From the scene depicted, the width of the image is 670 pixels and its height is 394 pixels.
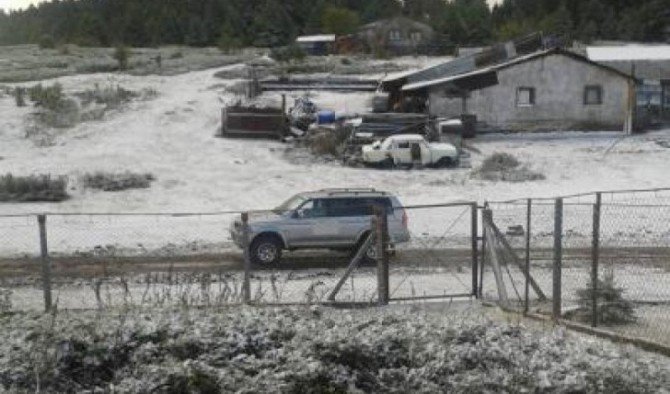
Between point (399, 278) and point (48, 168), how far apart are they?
17.5 metres

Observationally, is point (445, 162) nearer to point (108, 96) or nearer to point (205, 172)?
point (205, 172)

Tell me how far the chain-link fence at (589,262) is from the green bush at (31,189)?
13.1 metres

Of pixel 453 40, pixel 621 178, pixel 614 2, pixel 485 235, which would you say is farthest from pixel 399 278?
pixel 614 2

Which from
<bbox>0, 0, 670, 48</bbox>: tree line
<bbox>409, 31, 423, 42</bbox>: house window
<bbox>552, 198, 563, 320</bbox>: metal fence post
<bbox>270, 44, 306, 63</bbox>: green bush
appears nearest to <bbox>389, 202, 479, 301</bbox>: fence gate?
<bbox>552, 198, 563, 320</bbox>: metal fence post

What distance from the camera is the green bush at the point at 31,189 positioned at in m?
26.1

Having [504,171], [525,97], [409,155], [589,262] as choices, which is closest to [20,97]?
[409,155]

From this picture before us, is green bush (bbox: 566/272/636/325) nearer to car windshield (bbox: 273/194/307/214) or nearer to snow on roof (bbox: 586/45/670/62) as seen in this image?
car windshield (bbox: 273/194/307/214)

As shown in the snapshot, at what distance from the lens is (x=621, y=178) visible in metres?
30.4

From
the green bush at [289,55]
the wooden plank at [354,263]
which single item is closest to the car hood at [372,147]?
the wooden plank at [354,263]

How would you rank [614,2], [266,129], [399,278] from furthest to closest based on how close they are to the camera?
[614,2] → [266,129] → [399,278]

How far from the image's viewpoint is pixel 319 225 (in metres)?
19.8

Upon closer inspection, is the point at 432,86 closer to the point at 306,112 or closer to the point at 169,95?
the point at 306,112

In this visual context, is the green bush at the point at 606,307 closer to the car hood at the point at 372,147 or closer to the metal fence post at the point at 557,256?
the metal fence post at the point at 557,256

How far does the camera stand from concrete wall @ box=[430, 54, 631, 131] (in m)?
40.5
